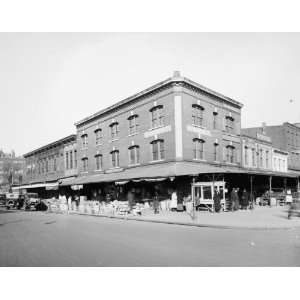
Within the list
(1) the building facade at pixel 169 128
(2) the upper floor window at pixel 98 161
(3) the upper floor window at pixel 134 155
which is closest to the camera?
(1) the building facade at pixel 169 128

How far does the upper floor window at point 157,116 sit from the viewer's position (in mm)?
27828

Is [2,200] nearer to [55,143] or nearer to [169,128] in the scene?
[55,143]

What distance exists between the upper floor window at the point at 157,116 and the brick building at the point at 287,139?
2108 cm

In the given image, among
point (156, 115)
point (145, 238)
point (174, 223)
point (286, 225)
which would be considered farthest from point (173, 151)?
point (145, 238)

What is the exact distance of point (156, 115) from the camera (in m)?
28.4

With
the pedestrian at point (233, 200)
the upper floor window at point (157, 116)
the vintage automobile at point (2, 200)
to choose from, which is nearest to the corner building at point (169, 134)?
the upper floor window at point (157, 116)

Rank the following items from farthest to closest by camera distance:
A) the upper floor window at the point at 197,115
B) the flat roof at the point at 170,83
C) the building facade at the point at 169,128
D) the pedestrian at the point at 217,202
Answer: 1. the upper floor window at the point at 197,115
2. the building facade at the point at 169,128
3. the flat roof at the point at 170,83
4. the pedestrian at the point at 217,202

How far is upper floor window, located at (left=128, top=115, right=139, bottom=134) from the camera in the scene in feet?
101

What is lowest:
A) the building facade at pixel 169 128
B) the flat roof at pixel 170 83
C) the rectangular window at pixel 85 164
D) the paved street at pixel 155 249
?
the paved street at pixel 155 249

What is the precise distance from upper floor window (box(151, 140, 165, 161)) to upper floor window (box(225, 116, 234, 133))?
7278 mm

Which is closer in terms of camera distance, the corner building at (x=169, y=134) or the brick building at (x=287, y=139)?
the corner building at (x=169, y=134)

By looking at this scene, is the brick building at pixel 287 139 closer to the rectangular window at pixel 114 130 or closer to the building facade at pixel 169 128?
the building facade at pixel 169 128

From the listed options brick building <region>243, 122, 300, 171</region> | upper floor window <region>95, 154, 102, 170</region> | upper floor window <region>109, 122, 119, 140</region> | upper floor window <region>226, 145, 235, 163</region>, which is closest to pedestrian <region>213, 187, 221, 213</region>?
upper floor window <region>226, 145, 235, 163</region>

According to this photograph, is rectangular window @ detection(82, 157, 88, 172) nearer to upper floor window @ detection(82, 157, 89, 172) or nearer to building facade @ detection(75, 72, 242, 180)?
upper floor window @ detection(82, 157, 89, 172)
